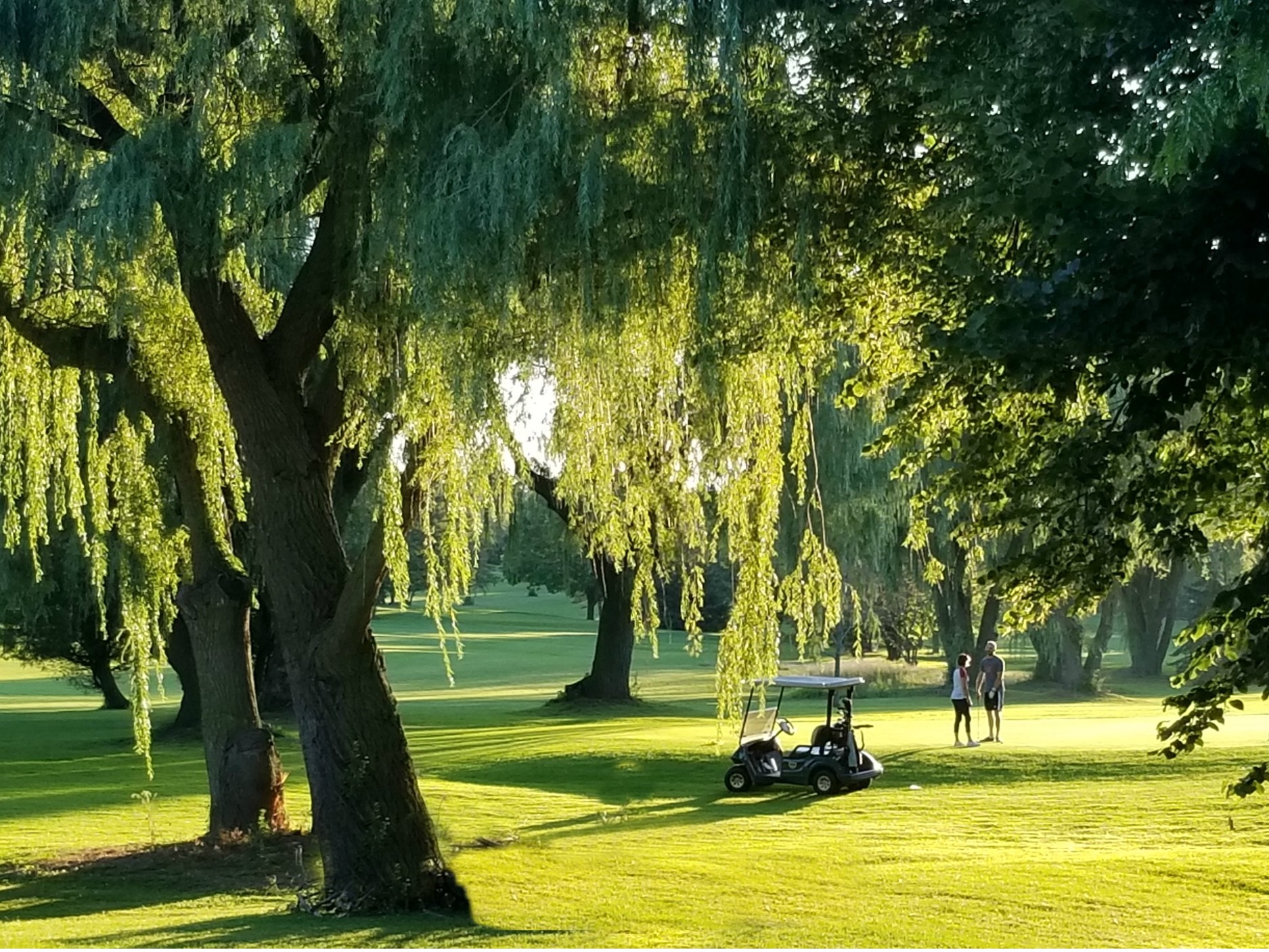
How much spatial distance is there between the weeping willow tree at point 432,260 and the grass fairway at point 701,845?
1540 mm

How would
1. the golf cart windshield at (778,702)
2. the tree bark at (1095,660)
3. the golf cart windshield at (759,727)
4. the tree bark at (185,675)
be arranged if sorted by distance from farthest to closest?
the tree bark at (1095,660), the tree bark at (185,675), the golf cart windshield at (759,727), the golf cart windshield at (778,702)

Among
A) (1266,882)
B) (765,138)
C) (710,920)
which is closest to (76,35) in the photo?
(765,138)

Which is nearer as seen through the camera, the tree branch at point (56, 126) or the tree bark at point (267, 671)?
the tree branch at point (56, 126)

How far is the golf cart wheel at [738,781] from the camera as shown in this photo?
1808 cm

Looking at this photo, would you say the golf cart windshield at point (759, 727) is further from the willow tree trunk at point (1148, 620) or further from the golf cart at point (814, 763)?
the willow tree trunk at point (1148, 620)

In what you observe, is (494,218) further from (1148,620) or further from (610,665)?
(1148,620)

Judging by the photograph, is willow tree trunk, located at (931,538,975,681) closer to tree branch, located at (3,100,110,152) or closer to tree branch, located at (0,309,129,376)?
tree branch, located at (0,309,129,376)

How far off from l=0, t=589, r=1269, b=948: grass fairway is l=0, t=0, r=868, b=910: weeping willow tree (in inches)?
60.6

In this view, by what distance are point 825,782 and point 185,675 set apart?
15118 mm

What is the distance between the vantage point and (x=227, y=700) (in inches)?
552

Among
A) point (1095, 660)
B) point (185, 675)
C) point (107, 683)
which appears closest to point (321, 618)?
point (185, 675)

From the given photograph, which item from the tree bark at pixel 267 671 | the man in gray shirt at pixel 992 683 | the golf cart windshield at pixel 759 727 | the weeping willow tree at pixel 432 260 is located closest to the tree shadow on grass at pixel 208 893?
the weeping willow tree at pixel 432 260

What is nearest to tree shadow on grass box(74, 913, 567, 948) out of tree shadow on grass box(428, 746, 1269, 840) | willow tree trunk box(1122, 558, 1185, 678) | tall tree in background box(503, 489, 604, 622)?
tree shadow on grass box(428, 746, 1269, 840)

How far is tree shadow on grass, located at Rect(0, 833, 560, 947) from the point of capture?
952 centimetres
